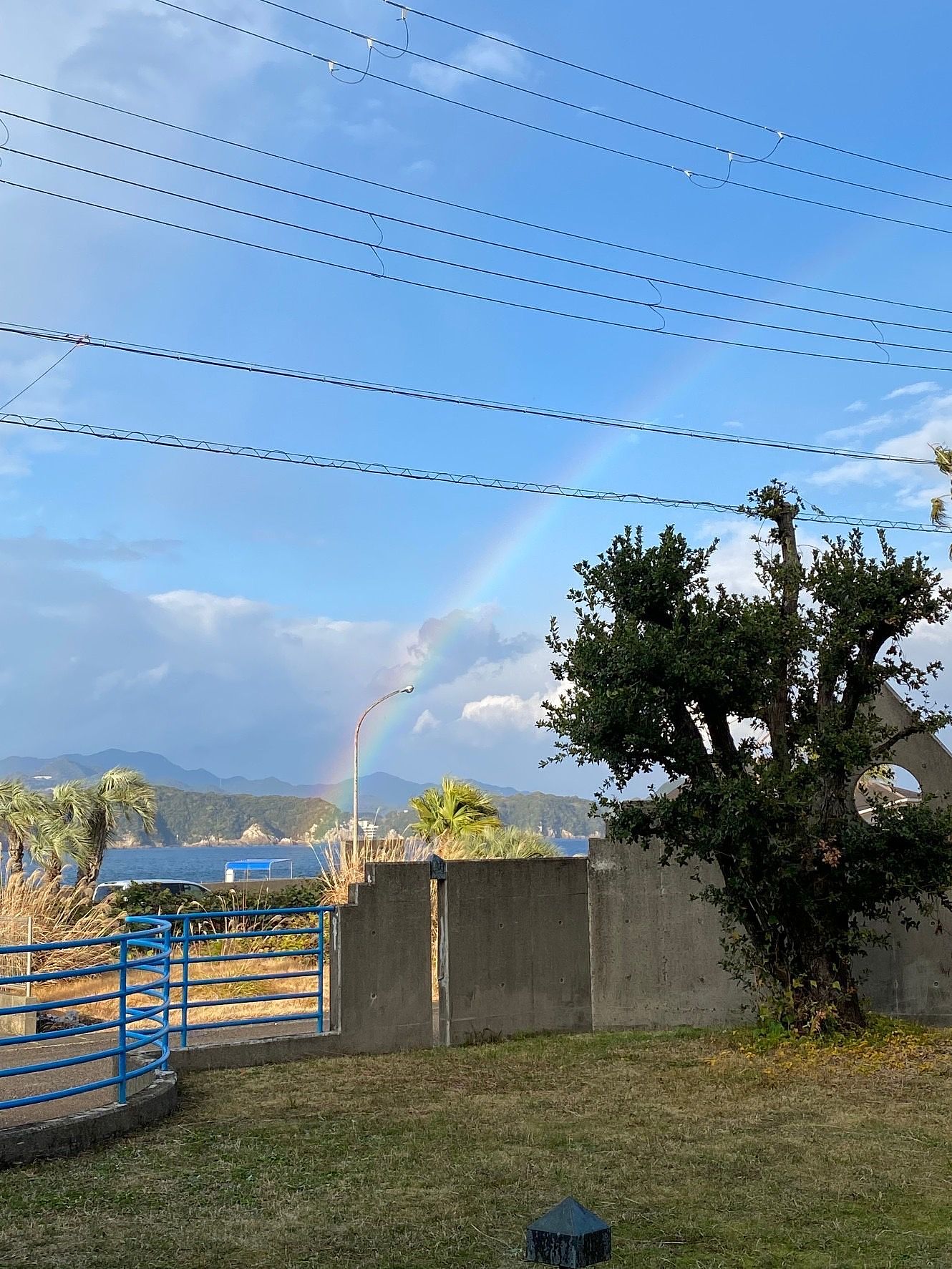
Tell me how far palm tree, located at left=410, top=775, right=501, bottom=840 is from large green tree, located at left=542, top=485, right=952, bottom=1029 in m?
13.6

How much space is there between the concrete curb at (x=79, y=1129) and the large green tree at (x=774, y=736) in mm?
5218

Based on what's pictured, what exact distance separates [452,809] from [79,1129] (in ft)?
61.4

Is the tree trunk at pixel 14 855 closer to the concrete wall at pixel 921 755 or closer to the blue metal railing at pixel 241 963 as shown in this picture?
the blue metal railing at pixel 241 963

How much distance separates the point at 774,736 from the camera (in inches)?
504

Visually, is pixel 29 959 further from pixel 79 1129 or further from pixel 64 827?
pixel 64 827

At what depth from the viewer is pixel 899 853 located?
11.9 metres

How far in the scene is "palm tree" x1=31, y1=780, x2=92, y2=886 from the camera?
86.2 feet

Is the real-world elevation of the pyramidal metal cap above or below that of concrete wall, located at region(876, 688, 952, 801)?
below

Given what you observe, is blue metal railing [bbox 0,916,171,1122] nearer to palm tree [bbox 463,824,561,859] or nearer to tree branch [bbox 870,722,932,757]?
tree branch [bbox 870,722,932,757]

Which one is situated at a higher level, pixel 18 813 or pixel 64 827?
pixel 18 813

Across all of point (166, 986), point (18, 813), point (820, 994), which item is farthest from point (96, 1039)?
point (18, 813)

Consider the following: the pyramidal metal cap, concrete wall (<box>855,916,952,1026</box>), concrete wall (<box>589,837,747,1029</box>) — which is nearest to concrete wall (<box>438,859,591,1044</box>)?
concrete wall (<box>589,837,747,1029</box>)

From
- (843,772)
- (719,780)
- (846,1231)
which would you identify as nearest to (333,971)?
(719,780)

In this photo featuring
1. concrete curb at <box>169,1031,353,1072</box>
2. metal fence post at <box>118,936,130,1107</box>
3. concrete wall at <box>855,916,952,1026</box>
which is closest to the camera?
metal fence post at <box>118,936,130,1107</box>
